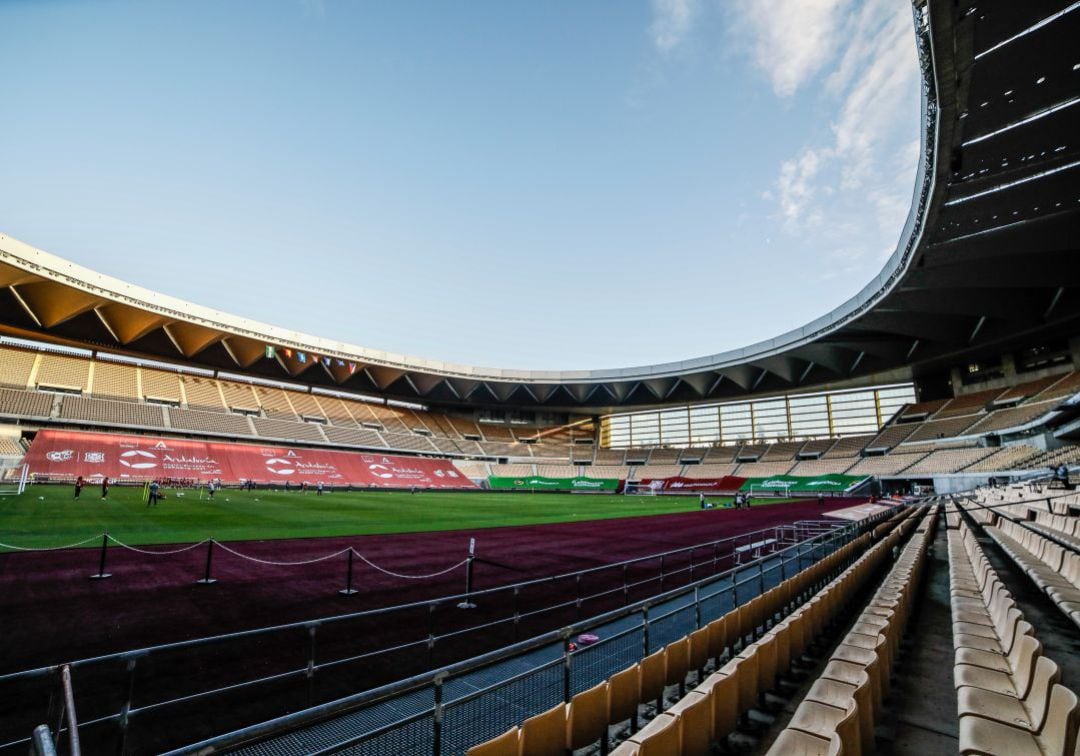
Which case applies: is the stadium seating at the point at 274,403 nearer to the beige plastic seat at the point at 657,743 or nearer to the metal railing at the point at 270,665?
the metal railing at the point at 270,665

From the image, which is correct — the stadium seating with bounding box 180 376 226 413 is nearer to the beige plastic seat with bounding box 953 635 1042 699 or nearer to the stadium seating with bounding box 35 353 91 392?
the stadium seating with bounding box 35 353 91 392

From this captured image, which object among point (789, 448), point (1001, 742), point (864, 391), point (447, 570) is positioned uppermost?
point (864, 391)

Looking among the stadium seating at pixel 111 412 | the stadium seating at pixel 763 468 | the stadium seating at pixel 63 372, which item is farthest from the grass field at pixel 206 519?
the stadium seating at pixel 763 468

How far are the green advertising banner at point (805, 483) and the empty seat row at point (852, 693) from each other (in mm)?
44473

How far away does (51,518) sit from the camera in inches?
658

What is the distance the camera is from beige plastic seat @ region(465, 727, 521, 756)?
8.30 ft

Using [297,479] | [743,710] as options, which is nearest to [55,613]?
[743,710]

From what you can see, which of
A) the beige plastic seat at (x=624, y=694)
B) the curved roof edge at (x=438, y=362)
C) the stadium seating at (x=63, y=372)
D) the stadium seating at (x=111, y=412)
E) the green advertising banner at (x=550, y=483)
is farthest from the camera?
the green advertising banner at (x=550, y=483)

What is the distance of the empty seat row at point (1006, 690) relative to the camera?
265cm

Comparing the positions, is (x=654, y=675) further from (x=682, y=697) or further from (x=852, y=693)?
(x=852, y=693)

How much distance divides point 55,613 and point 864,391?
62058 mm

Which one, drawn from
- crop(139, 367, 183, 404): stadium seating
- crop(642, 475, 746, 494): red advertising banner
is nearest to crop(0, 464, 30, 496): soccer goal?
crop(139, 367, 183, 404): stadium seating

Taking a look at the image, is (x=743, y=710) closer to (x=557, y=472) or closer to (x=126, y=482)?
(x=126, y=482)

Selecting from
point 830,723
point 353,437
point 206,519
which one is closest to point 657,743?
point 830,723
